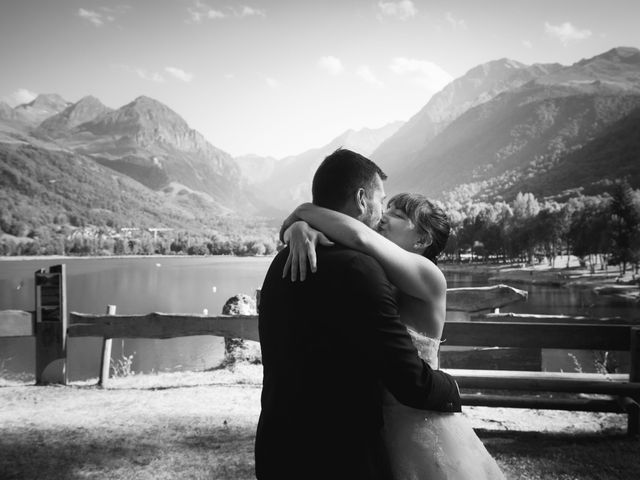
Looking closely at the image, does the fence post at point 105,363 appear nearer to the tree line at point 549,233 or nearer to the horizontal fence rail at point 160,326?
the horizontal fence rail at point 160,326

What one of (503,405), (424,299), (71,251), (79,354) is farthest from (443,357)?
(71,251)

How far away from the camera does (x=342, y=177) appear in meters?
2.03

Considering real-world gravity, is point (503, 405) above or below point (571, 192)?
below

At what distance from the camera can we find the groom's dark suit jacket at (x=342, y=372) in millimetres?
1639

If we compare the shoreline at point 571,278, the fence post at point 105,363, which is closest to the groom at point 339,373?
the fence post at point 105,363

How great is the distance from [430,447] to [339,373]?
468mm

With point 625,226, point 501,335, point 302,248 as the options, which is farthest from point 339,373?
point 625,226

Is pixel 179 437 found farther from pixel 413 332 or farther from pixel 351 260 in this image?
pixel 351 260

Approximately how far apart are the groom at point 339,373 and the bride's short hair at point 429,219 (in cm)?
67

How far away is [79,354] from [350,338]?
28516 millimetres

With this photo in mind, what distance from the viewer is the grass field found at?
4.59 metres

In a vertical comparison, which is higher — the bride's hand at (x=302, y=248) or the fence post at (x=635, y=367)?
the bride's hand at (x=302, y=248)

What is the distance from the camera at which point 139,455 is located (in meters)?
4.96

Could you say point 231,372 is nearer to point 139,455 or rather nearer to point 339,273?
point 139,455
